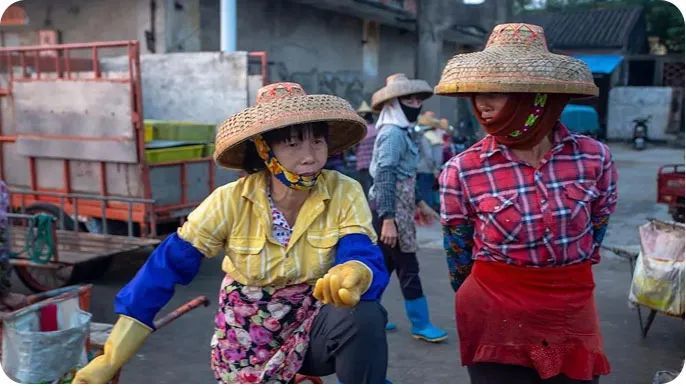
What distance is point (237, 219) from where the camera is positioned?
2465 millimetres

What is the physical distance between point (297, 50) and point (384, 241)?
8.12m

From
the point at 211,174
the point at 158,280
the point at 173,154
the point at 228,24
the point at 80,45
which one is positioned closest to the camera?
the point at 158,280

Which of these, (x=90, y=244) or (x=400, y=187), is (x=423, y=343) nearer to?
(x=400, y=187)

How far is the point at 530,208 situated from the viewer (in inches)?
91.7

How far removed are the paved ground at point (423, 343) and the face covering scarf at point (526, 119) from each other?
7.77 feet

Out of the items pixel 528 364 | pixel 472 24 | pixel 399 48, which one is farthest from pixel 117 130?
pixel 399 48

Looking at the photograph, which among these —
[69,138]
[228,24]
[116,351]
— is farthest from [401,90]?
[228,24]

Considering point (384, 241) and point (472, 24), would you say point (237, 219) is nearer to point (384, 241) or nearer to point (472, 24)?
point (384, 241)

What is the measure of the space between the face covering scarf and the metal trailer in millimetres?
4413

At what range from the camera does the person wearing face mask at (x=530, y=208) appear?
232cm

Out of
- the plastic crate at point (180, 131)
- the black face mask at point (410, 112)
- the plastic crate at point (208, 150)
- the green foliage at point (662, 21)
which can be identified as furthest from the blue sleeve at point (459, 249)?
the green foliage at point (662, 21)

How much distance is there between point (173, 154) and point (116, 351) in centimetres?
456

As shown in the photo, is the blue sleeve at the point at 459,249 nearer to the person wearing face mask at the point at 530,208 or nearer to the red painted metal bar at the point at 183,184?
the person wearing face mask at the point at 530,208

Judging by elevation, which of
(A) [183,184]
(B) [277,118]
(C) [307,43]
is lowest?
(A) [183,184]
